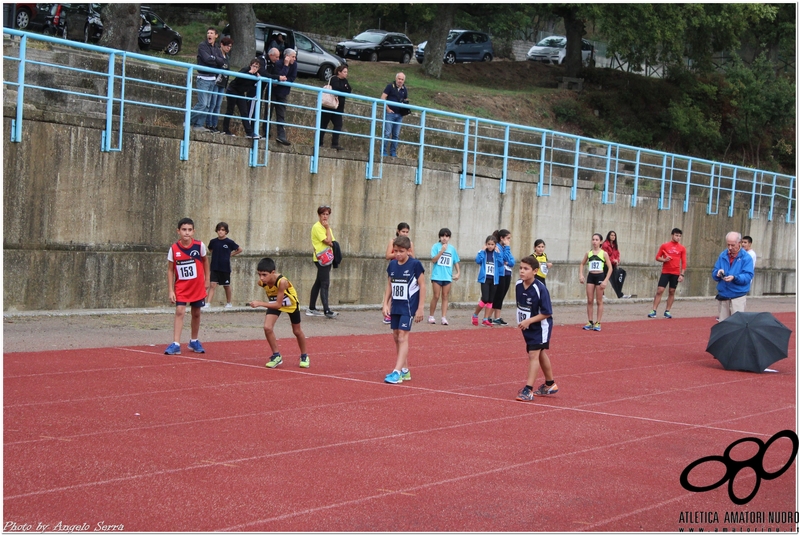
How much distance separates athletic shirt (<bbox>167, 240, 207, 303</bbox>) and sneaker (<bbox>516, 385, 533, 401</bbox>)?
4.44 metres

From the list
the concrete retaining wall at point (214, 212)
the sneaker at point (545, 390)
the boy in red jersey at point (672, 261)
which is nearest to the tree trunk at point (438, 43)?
the concrete retaining wall at point (214, 212)

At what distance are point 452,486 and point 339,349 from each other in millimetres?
7150

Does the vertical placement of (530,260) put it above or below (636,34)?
below

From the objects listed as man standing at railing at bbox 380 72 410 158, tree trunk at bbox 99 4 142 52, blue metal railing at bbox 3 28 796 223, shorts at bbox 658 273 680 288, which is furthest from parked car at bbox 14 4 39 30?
shorts at bbox 658 273 680 288

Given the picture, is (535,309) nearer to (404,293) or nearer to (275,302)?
(404,293)

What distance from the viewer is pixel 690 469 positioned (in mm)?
7195

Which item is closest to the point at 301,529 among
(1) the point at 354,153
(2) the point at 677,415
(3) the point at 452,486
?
(3) the point at 452,486

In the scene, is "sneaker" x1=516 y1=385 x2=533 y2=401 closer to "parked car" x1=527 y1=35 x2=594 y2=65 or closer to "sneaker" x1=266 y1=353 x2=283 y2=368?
"sneaker" x1=266 y1=353 x2=283 y2=368

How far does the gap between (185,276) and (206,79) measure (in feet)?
20.9

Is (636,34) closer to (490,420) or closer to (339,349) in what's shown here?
(339,349)

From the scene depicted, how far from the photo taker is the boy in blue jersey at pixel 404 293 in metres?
11.4

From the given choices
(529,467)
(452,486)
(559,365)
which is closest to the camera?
(452,486)

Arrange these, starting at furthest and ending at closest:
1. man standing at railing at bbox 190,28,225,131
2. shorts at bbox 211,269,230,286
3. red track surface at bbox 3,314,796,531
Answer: man standing at railing at bbox 190,28,225,131
shorts at bbox 211,269,230,286
red track surface at bbox 3,314,796,531

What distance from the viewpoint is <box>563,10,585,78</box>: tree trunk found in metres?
42.3
